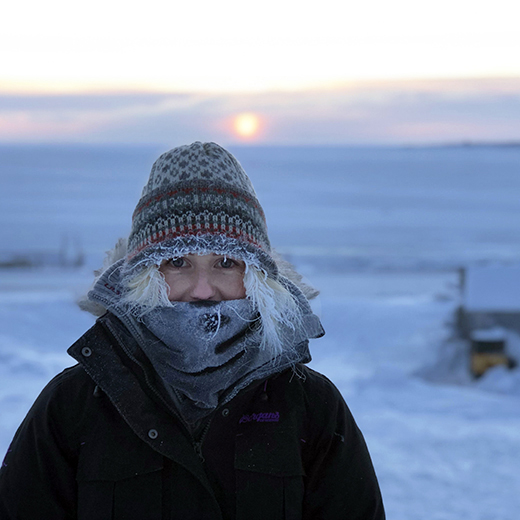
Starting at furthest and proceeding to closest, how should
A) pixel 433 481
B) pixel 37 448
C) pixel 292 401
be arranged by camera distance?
pixel 433 481 < pixel 292 401 < pixel 37 448

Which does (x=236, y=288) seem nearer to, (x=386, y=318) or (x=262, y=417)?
(x=262, y=417)

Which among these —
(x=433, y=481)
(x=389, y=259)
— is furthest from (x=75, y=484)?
(x=389, y=259)

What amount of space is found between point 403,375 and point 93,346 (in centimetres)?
470

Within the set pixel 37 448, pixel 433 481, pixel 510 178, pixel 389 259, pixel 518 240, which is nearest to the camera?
pixel 37 448

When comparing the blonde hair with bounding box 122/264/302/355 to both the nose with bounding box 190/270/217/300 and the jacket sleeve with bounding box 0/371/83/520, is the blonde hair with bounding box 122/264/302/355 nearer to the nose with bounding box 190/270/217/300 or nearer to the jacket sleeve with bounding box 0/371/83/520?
the nose with bounding box 190/270/217/300

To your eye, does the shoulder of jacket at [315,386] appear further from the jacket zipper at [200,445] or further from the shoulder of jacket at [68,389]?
the shoulder of jacket at [68,389]

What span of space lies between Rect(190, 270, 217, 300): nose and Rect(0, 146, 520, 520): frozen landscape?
157cm

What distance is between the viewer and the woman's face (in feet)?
5.03

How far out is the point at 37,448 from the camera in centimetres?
142

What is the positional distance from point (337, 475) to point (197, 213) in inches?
27.0

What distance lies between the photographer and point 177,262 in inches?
60.7

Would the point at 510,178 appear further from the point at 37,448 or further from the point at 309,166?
the point at 37,448

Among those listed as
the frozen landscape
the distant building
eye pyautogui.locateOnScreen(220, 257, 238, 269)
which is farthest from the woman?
the distant building

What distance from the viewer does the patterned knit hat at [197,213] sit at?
1484 mm
